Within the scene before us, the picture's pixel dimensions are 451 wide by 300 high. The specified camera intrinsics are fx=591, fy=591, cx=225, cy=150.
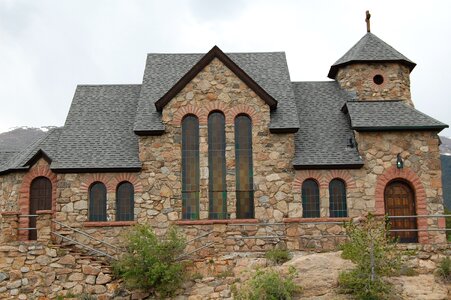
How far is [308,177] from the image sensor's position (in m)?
24.3

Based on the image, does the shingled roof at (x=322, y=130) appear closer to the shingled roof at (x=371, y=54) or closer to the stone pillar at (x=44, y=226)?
the shingled roof at (x=371, y=54)

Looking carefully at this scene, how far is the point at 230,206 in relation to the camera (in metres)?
24.1

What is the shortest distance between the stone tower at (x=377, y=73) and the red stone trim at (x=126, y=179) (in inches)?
447

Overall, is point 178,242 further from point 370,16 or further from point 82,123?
point 370,16

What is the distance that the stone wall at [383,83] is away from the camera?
27.9 metres

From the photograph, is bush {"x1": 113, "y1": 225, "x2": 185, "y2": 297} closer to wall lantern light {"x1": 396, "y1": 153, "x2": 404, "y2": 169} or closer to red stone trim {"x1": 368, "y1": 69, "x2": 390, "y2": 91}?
wall lantern light {"x1": 396, "y1": 153, "x2": 404, "y2": 169}

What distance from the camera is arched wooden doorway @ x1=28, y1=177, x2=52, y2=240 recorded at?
2539cm

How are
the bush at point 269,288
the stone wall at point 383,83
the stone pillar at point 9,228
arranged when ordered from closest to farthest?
the bush at point 269,288, the stone pillar at point 9,228, the stone wall at point 383,83

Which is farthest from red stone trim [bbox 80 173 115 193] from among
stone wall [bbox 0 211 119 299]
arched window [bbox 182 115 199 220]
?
stone wall [bbox 0 211 119 299]

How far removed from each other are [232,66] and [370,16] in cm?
1008

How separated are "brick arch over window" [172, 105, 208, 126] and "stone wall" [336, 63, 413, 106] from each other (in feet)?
26.7

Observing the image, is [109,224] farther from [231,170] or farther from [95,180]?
[231,170]

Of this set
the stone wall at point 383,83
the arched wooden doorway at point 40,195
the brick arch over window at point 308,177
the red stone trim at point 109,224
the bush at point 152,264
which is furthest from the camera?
the stone wall at point 383,83

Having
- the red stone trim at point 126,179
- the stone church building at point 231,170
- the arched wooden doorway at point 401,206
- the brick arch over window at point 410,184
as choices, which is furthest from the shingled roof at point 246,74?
the arched wooden doorway at point 401,206
